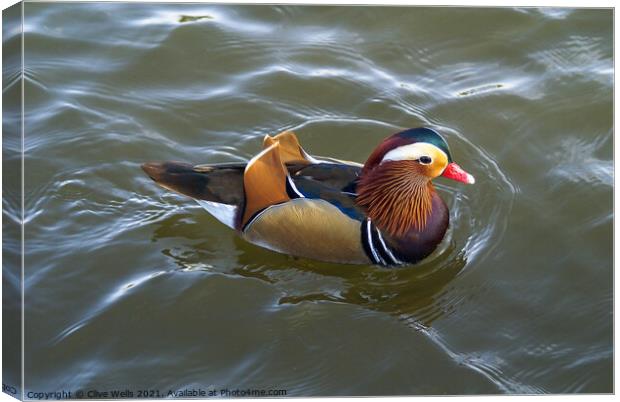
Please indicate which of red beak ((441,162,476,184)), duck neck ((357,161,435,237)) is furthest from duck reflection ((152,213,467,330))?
red beak ((441,162,476,184))

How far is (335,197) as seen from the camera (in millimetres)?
4355

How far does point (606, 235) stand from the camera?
14.1 ft

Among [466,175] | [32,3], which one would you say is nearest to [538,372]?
[466,175]

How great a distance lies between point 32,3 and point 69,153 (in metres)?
0.84

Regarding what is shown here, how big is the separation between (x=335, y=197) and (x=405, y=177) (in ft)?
1.03

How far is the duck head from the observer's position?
4297 millimetres

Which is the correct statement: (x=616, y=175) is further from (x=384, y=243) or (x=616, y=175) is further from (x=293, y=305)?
(x=293, y=305)

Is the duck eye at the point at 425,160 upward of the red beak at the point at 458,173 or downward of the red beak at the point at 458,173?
upward

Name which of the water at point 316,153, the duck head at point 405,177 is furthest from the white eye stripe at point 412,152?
the water at point 316,153

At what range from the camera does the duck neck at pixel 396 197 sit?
441 cm

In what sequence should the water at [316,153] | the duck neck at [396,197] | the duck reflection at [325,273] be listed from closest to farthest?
the water at [316,153] → the duck reflection at [325,273] → the duck neck at [396,197]

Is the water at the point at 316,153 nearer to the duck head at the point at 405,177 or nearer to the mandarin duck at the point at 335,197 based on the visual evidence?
the mandarin duck at the point at 335,197

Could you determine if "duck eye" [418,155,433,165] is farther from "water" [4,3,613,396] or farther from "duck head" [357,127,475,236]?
"water" [4,3,613,396]

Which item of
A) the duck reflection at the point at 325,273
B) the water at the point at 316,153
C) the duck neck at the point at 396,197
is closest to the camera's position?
the water at the point at 316,153
